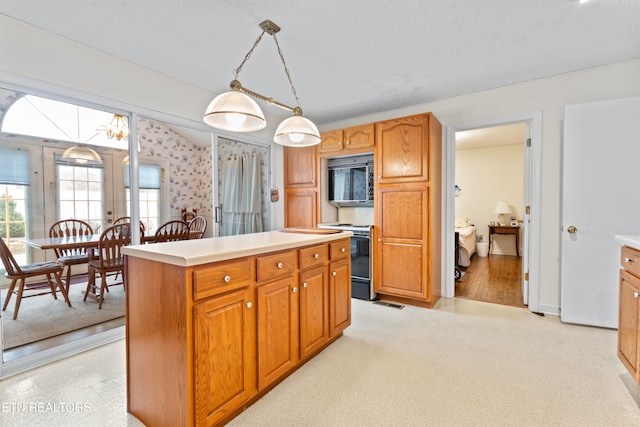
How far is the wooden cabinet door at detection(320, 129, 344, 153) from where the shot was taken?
12.2 feet

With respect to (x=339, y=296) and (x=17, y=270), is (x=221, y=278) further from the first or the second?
(x=17, y=270)

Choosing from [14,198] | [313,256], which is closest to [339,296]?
[313,256]

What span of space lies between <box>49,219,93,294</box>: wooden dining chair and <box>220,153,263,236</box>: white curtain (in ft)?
4.31

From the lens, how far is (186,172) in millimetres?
3572

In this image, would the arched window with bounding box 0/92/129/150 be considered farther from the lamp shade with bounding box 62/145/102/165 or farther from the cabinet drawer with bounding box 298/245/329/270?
the cabinet drawer with bounding box 298/245/329/270

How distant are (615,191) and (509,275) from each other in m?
2.29

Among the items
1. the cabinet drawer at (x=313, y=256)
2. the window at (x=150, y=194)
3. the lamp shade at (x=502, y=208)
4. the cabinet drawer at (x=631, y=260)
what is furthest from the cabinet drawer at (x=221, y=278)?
the lamp shade at (x=502, y=208)

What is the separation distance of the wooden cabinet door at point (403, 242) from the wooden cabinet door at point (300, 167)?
1.06 meters

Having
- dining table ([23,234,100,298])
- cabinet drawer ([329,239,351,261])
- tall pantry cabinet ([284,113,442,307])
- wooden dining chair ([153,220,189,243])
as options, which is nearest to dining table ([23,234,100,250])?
dining table ([23,234,100,298])

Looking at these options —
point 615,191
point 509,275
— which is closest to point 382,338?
point 615,191

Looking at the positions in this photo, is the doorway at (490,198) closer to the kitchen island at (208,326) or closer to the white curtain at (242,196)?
the white curtain at (242,196)

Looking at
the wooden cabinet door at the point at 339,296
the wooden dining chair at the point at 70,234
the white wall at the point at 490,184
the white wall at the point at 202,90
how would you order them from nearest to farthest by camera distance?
the white wall at the point at 202,90
the wooden cabinet door at the point at 339,296
the wooden dining chair at the point at 70,234
the white wall at the point at 490,184

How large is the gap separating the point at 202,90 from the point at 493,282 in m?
4.56

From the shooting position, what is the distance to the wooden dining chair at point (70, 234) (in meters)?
2.47
